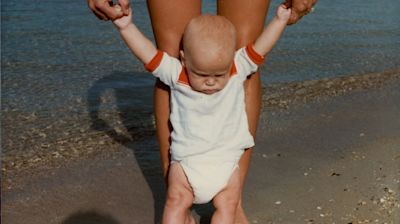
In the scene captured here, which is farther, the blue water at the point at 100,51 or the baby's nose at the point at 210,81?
the blue water at the point at 100,51

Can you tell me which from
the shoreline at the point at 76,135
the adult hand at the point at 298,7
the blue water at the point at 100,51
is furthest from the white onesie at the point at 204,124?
the blue water at the point at 100,51

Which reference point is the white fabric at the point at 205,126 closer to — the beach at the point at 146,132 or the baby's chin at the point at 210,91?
the baby's chin at the point at 210,91

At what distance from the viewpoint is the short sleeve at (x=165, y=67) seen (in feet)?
8.32

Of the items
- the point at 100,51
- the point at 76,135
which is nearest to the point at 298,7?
the point at 76,135

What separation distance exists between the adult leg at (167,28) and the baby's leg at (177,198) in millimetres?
209

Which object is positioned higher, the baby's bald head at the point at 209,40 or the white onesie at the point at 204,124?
the baby's bald head at the point at 209,40

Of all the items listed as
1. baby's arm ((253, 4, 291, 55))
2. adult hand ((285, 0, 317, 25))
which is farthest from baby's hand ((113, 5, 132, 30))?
adult hand ((285, 0, 317, 25))

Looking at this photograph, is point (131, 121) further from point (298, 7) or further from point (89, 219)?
point (298, 7)

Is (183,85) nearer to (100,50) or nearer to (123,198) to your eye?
(123,198)

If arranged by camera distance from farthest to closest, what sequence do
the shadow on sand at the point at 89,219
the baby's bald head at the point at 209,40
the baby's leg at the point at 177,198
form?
the shadow on sand at the point at 89,219, the baby's leg at the point at 177,198, the baby's bald head at the point at 209,40

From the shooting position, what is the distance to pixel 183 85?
253 centimetres

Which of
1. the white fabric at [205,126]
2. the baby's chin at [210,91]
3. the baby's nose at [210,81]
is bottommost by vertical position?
the white fabric at [205,126]

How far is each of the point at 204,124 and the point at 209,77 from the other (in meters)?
0.18

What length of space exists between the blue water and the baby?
2.46 metres
